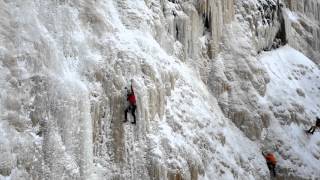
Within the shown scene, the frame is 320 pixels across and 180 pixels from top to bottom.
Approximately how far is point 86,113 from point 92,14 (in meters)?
4.32

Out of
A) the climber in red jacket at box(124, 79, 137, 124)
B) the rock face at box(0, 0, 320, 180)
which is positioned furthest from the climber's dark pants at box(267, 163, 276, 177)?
the climber in red jacket at box(124, 79, 137, 124)

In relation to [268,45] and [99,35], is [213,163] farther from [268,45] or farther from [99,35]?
[268,45]

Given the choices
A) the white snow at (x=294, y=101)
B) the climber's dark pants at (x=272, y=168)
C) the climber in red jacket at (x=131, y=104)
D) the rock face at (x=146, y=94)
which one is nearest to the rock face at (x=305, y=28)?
the white snow at (x=294, y=101)

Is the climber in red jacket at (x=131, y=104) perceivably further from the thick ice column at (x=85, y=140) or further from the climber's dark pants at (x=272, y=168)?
the climber's dark pants at (x=272, y=168)

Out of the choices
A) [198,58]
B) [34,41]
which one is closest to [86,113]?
[34,41]

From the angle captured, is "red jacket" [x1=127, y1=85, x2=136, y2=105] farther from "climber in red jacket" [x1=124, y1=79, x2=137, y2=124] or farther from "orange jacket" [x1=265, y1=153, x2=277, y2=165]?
"orange jacket" [x1=265, y1=153, x2=277, y2=165]

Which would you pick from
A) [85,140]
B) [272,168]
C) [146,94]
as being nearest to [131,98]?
[146,94]

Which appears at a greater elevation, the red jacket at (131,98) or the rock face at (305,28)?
the rock face at (305,28)

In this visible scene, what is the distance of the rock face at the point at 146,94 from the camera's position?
1652 centimetres

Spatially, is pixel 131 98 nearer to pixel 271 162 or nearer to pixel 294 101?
pixel 271 162

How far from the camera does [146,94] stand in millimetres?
19859

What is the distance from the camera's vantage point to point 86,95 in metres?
17.7

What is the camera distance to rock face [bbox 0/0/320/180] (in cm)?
1652

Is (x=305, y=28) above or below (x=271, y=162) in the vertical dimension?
above
